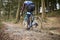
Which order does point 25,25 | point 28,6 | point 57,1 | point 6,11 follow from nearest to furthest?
1. point 28,6
2. point 25,25
3. point 6,11
4. point 57,1

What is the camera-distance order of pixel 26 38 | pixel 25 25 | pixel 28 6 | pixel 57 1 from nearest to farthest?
1. pixel 26 38
2. pixel 28 6
3. pixel 25 25
4. pixel 57 1

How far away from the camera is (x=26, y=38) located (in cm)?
645

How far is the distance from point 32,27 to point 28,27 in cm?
17

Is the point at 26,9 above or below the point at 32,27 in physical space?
above

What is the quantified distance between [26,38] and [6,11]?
904cm

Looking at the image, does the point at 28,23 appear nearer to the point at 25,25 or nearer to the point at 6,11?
the point at 25,25

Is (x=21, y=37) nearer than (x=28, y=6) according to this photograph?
Yes

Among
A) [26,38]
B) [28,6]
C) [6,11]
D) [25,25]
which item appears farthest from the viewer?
[6,11]

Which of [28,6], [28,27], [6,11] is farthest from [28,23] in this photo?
[6,11]

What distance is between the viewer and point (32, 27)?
27.1 ft

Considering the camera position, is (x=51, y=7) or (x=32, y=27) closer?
(x=32, y=27)

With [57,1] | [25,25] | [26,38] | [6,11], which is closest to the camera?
[26,38]

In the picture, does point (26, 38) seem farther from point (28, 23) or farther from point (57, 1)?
point (57, 1)

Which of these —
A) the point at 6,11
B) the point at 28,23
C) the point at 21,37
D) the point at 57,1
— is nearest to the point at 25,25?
the point at 28,23
